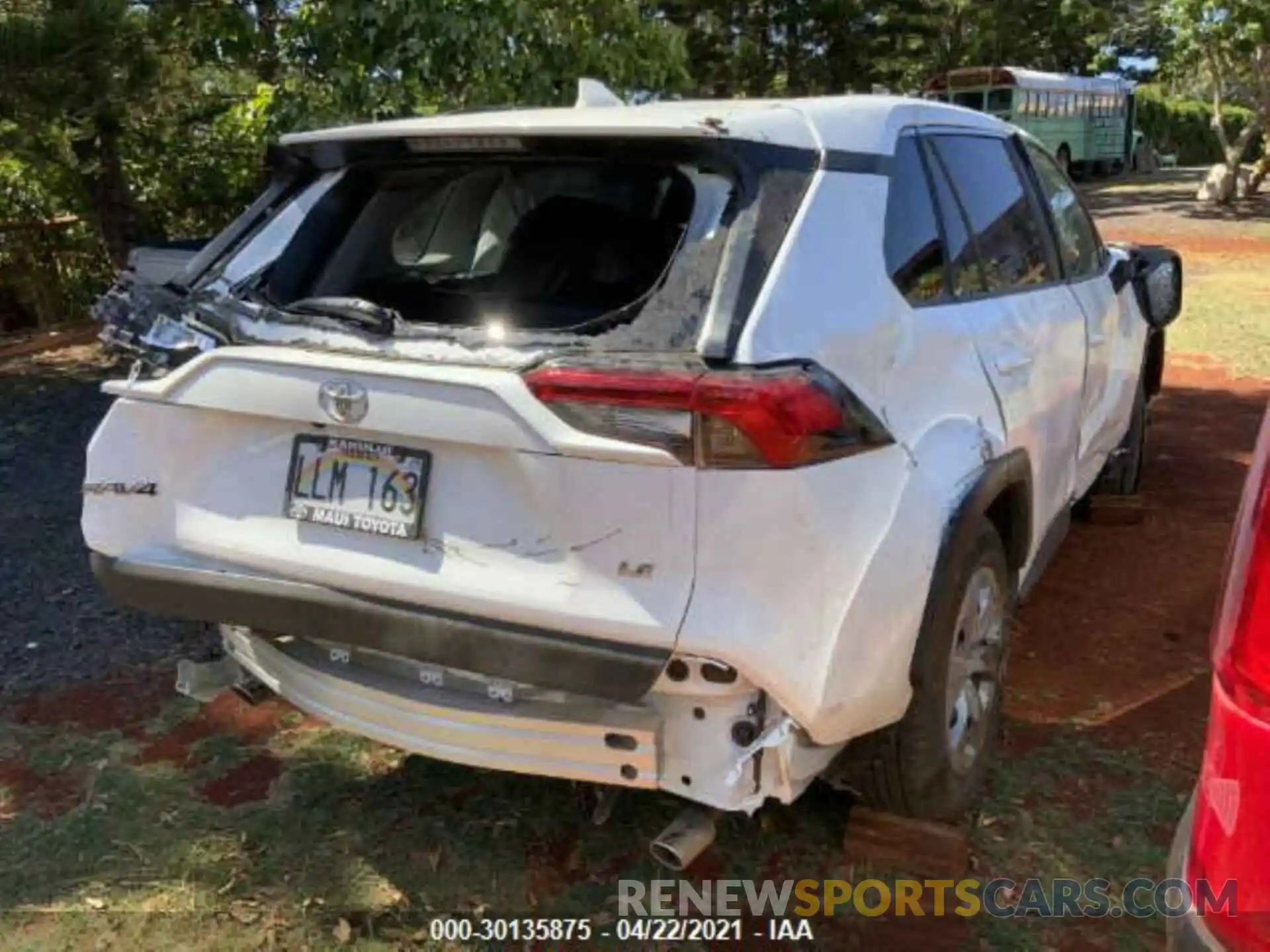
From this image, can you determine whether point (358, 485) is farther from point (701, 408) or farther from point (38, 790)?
point (38, 790)

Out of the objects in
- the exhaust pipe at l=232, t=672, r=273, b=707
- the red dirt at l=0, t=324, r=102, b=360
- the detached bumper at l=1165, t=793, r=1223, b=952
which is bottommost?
the red dirt at l=0, t=324, r=102, b=360

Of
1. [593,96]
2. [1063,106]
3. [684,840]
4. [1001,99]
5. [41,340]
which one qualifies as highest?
[593,96]

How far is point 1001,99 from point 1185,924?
96.4 feet

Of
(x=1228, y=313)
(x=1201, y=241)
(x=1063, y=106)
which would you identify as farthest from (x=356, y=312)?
(x=1063, y=106)

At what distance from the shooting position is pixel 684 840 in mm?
2645

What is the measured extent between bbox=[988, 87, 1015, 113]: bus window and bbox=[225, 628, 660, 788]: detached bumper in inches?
1110

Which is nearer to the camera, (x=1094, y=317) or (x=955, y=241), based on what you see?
(x=955, y=241)

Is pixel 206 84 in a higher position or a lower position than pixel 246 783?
higher

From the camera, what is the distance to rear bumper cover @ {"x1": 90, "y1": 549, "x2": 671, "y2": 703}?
235 centimetres

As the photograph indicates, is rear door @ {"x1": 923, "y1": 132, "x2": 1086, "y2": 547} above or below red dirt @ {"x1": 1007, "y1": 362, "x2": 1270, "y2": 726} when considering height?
above

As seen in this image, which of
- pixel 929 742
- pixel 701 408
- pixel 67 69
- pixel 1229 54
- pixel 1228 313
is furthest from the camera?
pixel 1229 54

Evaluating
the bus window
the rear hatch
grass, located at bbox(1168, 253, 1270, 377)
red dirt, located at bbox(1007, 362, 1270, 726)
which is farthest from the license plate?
the bus window

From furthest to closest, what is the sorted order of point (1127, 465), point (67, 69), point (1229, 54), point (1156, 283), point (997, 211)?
point (1229, 54) → point (67, 69) → point (1127, 465) → point (1156, 283) → point (997, 211)

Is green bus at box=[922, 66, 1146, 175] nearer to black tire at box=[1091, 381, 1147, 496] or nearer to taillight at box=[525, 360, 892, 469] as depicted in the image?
black tire at box=[1091, 381, 1147, 496]
